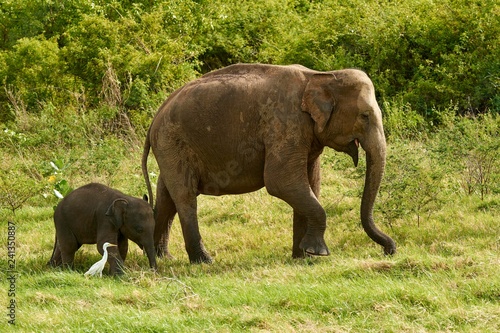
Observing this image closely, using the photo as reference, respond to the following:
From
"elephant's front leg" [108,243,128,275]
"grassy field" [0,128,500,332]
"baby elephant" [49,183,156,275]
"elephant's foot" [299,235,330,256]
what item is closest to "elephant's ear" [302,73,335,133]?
"elephant's foot" [299,235,330,256]

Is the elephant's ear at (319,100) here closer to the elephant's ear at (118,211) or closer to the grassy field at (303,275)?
the grassy field at (303,275)

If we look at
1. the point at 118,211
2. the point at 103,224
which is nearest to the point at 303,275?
A: the point at 118,211

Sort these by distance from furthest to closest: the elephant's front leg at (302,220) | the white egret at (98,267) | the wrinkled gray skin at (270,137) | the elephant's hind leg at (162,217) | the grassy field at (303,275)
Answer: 1. the elephant's hind leg at (162,217)
2. the elephant's front leg at (302,220)
3. the wrinkled gray skin at (270,137)
4. the white egret at (98,267)
5. the grassy field at (303,275)

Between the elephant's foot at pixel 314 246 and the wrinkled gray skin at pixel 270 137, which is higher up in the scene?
the wrinkled gray skin at pixel 270 137

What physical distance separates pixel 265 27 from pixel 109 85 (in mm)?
5706

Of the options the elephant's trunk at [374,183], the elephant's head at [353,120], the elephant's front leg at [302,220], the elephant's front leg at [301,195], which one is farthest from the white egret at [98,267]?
the elephant's trunk at [374,183]

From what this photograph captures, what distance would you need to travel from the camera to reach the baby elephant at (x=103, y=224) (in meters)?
10.3

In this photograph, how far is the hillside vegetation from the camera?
27.5 ft

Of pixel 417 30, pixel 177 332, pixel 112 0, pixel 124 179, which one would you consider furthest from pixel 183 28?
pixel 177 332

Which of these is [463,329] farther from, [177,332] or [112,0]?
[112,0]

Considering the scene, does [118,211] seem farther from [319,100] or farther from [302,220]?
[319,100]

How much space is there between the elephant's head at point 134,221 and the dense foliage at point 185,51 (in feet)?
24.3

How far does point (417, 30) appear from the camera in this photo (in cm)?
1869

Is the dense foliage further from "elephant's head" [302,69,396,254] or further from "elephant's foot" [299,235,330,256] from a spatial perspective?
"elephant's foot" [299,235,330,256]
